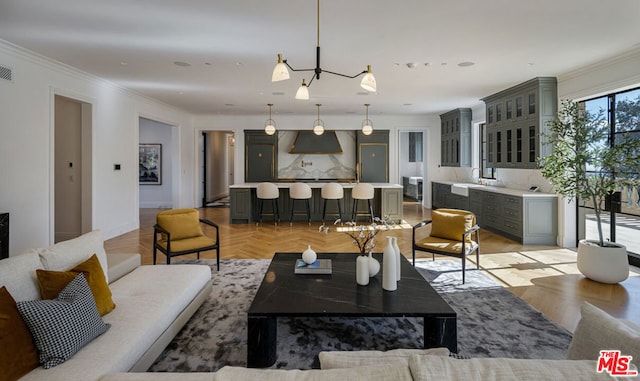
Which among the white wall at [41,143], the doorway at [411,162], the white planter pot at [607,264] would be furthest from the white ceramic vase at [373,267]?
the doorway at [411,162]

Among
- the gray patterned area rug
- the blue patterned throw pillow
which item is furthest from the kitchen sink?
the blue patterned throw pillow

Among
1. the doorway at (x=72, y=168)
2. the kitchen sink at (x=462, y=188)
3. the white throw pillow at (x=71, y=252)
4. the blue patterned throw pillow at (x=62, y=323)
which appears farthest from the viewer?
the kitchen sink at (x=462, y=188)

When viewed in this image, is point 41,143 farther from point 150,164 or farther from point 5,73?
point 150,164

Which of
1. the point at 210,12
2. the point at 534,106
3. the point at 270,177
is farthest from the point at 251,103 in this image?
the point at 534,106

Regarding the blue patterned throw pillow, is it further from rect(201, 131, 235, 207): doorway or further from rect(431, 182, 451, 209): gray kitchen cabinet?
rect(201, 131, 235, 207): doorway

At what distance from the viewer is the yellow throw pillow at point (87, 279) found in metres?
1.80

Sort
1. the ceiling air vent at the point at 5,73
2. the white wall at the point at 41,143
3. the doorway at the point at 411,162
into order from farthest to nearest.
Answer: the doorway at the point at 411,162, the white wall at the point at 41,143, the ceiling air vent at the point at 5,73

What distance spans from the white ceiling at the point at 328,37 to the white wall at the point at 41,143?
298 millimetres

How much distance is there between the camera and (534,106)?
18.4 feet

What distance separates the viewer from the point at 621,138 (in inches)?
177

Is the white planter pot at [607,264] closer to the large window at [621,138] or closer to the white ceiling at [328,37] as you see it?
the large window at [621,138]

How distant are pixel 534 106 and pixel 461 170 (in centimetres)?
350

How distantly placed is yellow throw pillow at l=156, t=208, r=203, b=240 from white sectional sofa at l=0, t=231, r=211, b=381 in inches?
33.2

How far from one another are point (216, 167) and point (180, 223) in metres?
8.04
